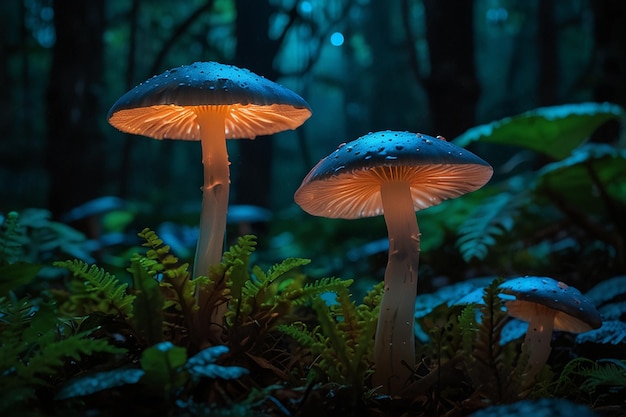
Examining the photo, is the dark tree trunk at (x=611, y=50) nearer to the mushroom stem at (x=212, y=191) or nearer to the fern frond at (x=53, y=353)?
the mushroom stem at (x=212, y=191)

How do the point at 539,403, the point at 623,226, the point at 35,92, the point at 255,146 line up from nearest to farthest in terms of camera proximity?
the point at 539,403, the point at 623,226, the point at 255,146, the point at 35,92

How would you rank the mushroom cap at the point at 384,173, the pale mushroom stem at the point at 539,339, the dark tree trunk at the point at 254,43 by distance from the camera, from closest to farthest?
the mushroom cap at the point at 384,173
the pale mushroom stem at the point at 539,339
the dark tree trunk at the point at 254,43

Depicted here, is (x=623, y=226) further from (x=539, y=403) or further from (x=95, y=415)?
(x=95, y=415)

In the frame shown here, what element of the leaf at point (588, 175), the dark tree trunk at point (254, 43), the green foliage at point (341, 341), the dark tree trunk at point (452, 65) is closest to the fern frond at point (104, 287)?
the green foliage at point (341, 341)

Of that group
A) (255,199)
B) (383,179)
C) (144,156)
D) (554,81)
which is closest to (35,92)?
(144,156)

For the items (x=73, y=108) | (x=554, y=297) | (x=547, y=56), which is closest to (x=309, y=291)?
(x=554, y=297)

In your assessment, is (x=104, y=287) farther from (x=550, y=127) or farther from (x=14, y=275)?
(x=550, y=127)
